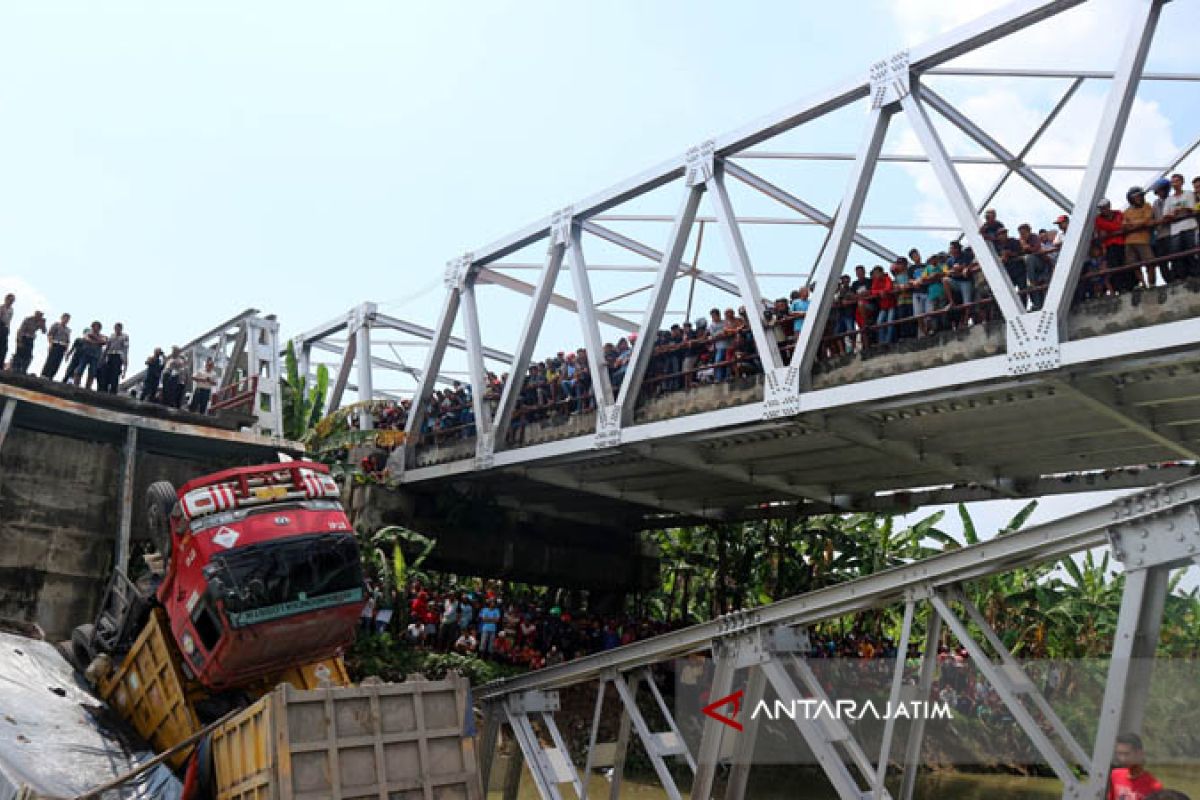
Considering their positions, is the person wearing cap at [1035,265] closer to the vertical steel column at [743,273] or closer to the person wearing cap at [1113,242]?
the person wearing cap at [1113,242]

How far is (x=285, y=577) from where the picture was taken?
37.2ft

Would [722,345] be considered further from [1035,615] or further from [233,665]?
[1035,615]

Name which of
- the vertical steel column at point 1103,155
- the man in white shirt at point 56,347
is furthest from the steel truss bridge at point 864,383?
the man in white shirt at point 56,347

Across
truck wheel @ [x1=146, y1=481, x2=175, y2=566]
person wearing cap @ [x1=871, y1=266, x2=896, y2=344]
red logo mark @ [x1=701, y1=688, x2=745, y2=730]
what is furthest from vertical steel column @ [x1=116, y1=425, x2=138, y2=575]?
person wearing cap @ [x1=871, y1=266, x2=896, y2=344]

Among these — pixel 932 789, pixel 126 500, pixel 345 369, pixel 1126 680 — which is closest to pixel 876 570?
pixel 932 789

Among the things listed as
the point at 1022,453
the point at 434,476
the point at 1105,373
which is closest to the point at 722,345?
the point at 1022,453

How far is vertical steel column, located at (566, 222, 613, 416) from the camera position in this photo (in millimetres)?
19281

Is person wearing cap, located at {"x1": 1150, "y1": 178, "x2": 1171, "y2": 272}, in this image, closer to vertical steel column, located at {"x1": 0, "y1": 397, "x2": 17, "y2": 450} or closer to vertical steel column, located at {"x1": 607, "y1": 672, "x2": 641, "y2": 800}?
vertical steel column, located at {"x1": 607, "y1": 672, "x2": 641, "y2": 800}

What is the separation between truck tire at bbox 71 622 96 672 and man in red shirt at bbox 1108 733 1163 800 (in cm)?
1264

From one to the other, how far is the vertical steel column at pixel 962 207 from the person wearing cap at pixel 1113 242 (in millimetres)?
1148

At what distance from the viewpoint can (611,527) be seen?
2962 cm

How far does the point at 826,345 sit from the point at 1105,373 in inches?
182

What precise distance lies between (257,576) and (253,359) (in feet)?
48.2

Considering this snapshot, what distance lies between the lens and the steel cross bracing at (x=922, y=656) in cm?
646
